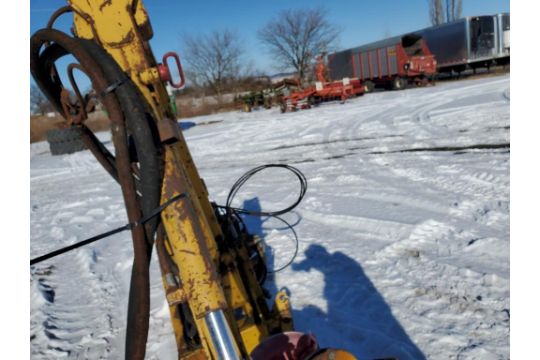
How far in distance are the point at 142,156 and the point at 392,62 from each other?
2371 centimetres

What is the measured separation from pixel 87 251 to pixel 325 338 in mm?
3523

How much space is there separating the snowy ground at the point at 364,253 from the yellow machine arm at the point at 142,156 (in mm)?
1490

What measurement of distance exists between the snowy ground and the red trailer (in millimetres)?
14384

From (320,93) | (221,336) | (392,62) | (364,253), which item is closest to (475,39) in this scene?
(392,62)

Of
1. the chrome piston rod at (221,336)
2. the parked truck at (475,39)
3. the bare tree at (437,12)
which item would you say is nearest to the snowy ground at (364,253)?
the chrome piston rod at (221,336)

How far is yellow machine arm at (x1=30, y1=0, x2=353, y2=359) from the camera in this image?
140 centimetres

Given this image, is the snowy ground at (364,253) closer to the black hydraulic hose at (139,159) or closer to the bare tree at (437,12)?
the black hydraulic hose at (139,159)

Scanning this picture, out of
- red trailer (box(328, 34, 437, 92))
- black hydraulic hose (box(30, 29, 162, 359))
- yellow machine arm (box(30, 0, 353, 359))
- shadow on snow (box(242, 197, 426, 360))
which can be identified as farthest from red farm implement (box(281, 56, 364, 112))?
black hydraulic hose (box(30, 29, 162, 359))

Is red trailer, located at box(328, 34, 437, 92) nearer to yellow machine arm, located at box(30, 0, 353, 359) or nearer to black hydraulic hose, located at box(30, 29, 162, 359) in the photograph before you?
yellow machine arm, located at box(30, 0, 353, 359)

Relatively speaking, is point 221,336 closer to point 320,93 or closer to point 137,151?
point 137,151

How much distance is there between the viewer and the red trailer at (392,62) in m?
22.0

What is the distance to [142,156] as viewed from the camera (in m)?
1.40

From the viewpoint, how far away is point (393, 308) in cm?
306

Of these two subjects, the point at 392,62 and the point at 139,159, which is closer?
the point at 139,159
